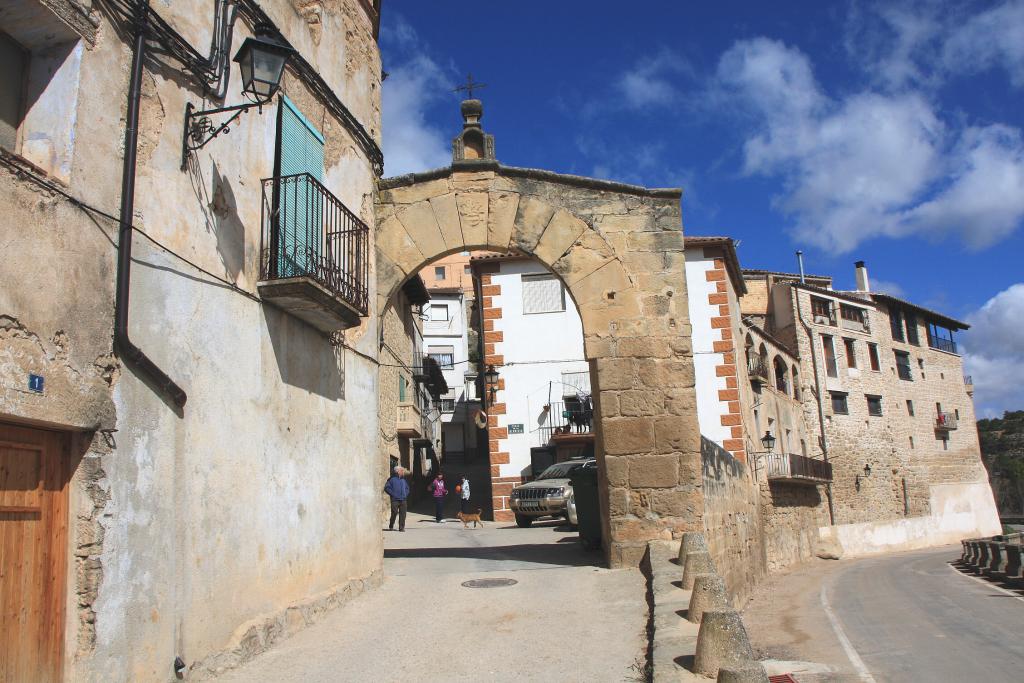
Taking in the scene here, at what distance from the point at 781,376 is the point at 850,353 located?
8.34 metres

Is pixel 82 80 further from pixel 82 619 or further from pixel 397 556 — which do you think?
pixel 397 556

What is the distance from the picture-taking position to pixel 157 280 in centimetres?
478

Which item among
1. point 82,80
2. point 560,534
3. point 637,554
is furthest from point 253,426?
point 560,534

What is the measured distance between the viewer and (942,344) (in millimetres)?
45562

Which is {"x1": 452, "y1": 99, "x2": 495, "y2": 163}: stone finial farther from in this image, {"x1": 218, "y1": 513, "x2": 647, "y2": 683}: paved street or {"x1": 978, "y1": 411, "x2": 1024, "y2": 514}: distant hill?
{"x1": 978, "y1": 411, "x2": 1024, "y2": 514}: distant hill

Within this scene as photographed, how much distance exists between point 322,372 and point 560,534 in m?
7.76

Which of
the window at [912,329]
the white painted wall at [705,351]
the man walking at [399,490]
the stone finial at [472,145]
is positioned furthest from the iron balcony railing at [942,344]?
the stone finial at [472,145]

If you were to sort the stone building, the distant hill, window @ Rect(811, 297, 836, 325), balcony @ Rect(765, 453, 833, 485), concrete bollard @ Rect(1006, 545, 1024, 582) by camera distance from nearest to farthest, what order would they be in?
the stone building
concrete bollard @ Rect(1006, 545, 1024, 582)
balcony @ Rect(765, 453, 833, 485)
window @ Rect(811, 297, 836, 325)
the distant hill

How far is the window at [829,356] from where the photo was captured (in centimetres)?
3712

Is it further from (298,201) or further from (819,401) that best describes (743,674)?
(819,401)

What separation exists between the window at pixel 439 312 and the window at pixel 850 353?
67.8 ft

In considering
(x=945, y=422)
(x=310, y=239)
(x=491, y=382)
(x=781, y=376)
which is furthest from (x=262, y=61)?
(x=945, y=422)

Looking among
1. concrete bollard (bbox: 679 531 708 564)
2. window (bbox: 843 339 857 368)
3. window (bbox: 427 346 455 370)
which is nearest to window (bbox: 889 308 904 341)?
window (bbox: 843 339 857 368)

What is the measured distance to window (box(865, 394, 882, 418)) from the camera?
38.2 m
